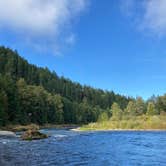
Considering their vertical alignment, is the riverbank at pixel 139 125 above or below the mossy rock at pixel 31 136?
above

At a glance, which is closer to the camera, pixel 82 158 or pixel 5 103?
pixel 82 158

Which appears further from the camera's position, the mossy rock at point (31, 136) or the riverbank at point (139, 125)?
the riverbank at point (139, 125)

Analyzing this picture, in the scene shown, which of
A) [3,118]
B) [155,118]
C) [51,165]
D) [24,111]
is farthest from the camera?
[24,111]

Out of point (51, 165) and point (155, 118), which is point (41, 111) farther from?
point (51, 165)

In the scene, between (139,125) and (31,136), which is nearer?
(31,136)

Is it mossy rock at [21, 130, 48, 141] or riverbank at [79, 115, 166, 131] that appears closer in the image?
mossy rock at [21, 130, 48, 141]

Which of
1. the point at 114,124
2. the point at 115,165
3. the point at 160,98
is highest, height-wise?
the point at 160,98

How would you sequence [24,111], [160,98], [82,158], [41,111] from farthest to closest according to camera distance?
[160,98]
[41,111]
[24,111]
[82,158]

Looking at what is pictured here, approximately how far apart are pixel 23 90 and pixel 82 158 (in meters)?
128

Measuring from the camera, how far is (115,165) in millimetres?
34500

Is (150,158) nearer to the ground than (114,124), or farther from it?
nearer to the ground

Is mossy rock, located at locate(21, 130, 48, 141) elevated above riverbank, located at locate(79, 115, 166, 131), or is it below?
below

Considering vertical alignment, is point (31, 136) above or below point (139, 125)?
below

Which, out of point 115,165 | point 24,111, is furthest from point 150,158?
point 24,111
